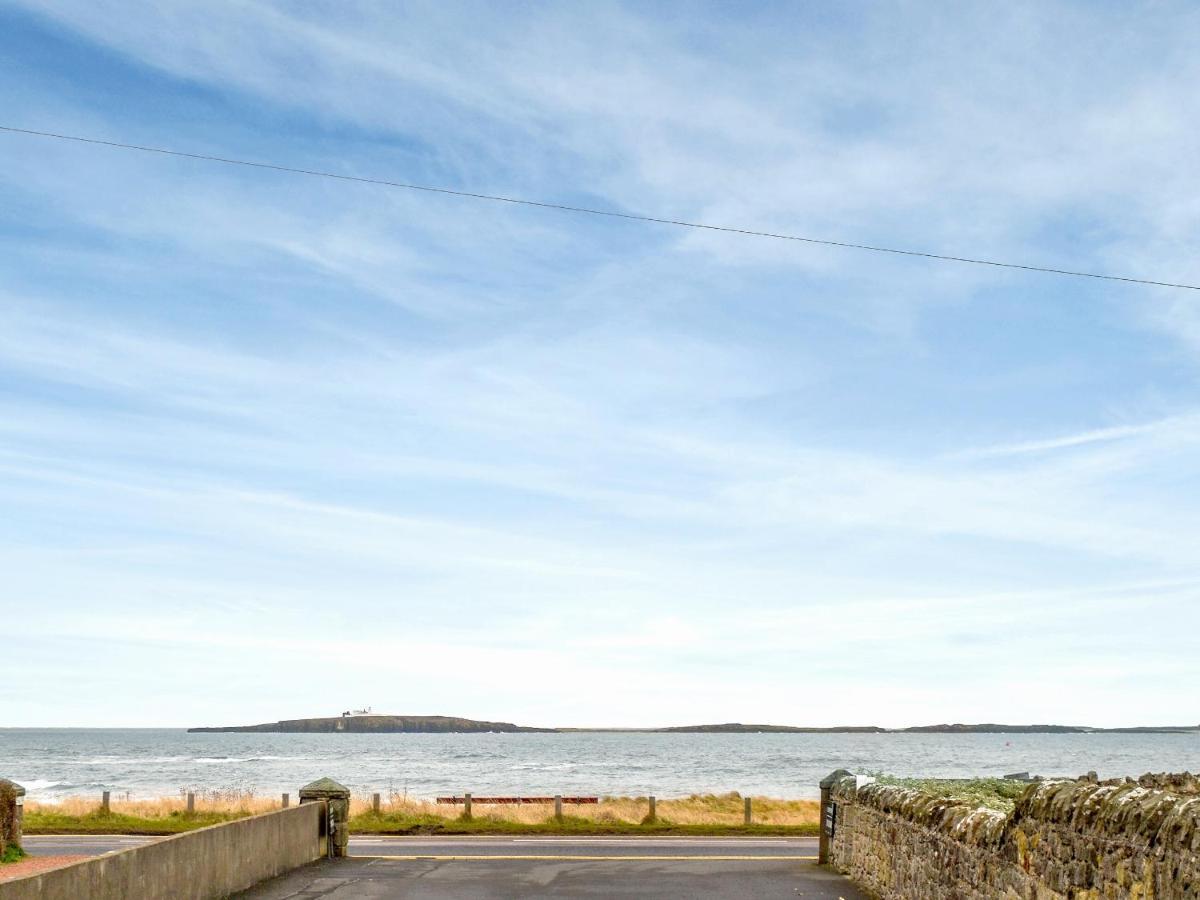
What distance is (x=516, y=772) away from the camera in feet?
334

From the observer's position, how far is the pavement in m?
16.2

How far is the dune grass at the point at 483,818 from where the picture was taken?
29.5m

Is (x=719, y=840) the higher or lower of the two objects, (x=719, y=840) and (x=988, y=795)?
the lower

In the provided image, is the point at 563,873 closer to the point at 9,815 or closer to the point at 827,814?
the point at 827,814

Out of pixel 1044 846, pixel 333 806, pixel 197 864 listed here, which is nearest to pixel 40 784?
pixel 333 806

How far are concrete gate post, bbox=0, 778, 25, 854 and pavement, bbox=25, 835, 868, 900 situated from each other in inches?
102

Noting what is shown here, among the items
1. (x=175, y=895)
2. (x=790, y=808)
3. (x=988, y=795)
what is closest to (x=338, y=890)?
(x=175, y=895)

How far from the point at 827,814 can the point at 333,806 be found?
8.42 m

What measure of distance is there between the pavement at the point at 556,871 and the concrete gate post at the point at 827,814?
31cm

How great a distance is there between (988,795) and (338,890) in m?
8.88

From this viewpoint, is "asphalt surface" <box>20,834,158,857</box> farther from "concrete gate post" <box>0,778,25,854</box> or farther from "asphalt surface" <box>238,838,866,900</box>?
"asphalt surface" <box>238,838,866,900</box>

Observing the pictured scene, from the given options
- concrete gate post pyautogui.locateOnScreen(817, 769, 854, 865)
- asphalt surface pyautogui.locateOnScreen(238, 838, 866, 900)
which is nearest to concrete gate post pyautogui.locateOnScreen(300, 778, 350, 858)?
asphalt surface pyautogui.locateOnScreen(238, 838, 866, 900)

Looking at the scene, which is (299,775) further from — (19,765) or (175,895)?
(175,895)

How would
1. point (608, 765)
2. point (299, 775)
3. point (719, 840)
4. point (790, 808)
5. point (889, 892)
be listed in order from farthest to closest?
1. point (608, 765)
2. point (299, 775)
3. point (790, 808)
4. point (719, 840)
5. point (889, 892)
